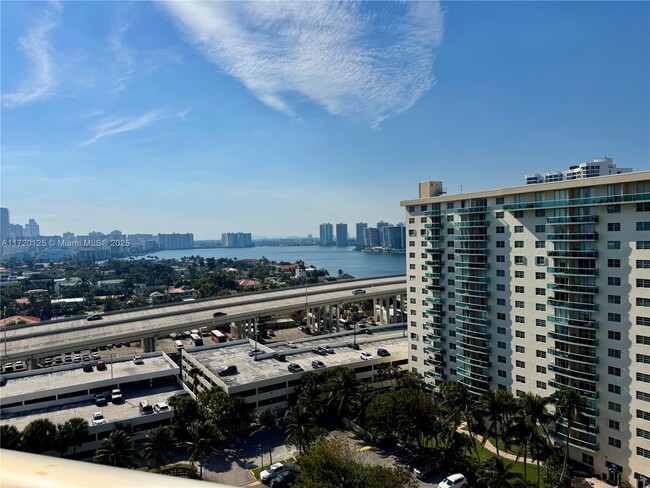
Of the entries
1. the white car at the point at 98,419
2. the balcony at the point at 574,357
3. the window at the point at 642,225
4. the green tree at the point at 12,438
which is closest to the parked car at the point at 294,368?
the white car at the point at 98,419

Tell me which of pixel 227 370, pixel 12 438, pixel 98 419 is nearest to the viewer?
pixel 12 438

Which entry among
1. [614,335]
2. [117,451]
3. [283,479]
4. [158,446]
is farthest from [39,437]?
[614,335]

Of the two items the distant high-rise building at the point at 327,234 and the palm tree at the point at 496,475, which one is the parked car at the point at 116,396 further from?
the distant high-rise building at the point at 327,234

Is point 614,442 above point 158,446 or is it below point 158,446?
below

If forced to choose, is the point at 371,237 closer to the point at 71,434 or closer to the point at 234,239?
the point at 234,239

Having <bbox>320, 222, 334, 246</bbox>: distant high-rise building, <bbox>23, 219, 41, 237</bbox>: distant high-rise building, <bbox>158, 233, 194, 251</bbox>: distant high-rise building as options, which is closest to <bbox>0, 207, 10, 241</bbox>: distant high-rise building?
<bbox>23, 219, 41, 237</bbox>: distant high-rise building

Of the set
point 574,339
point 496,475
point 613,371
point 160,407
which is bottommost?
point 496,475

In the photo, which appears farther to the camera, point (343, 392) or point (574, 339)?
point (343, 392)
